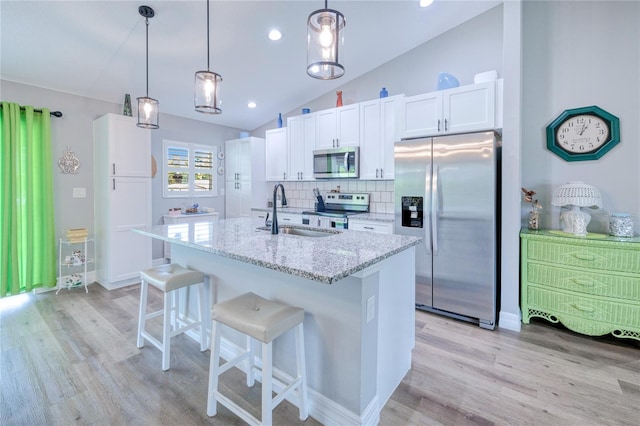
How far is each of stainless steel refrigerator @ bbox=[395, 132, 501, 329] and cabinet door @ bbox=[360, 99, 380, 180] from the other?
1.86 ft

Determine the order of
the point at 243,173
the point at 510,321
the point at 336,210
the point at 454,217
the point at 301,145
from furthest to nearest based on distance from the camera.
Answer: the point at 243,173 → the point at 301,145 → the point at 336,210 → the point at 454,217 → the point at 510,321

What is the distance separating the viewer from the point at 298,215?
4.29 metres

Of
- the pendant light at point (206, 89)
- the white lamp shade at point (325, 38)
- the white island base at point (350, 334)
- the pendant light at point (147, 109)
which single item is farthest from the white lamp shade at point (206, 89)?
the white island base at point (350, 334)

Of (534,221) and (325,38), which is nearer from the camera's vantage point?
(325,38)

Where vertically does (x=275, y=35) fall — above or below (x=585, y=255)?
above

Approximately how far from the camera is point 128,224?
151 inches

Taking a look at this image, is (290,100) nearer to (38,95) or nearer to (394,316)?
(38,95)

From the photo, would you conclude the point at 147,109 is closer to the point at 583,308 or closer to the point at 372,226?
the point at 372,226

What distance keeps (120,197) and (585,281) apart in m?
4.94

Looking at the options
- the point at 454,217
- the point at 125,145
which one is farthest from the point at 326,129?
the point at 125,145

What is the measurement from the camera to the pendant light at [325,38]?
62.6 inches

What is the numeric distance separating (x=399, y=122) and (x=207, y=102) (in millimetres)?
2043

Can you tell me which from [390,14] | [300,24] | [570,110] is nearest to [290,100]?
[300,24]

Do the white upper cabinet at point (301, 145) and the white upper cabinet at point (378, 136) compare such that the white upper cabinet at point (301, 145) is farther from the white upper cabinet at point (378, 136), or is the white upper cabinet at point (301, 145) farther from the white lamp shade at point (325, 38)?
the white lamp shade at point (325, 38)
